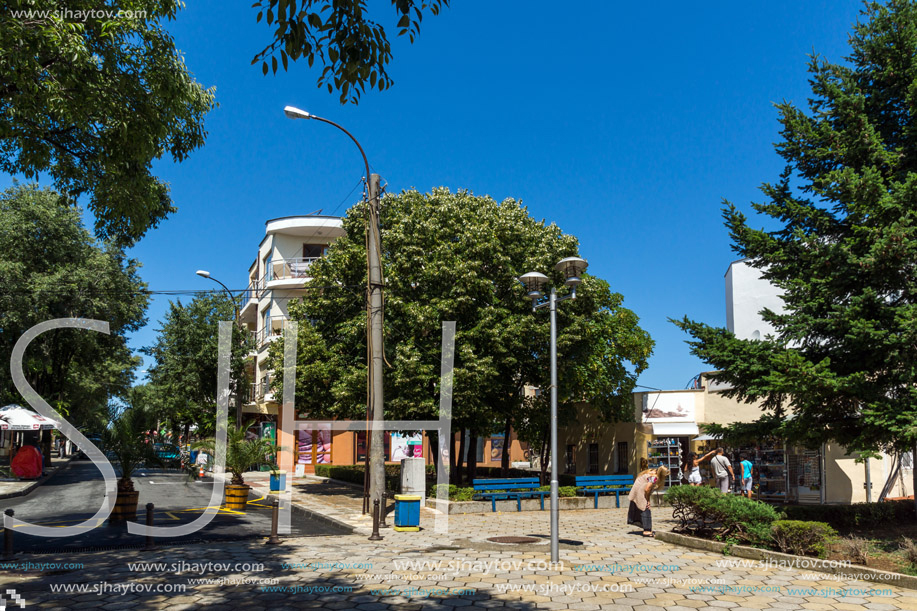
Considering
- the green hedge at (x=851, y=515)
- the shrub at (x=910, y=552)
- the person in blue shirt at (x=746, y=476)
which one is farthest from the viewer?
the person in blue shirt at (x=746, y=476)

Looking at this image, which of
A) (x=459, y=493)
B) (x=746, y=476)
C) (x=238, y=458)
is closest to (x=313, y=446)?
(x=238, y=458)

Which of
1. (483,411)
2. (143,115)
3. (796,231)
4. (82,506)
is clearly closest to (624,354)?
(483,411)

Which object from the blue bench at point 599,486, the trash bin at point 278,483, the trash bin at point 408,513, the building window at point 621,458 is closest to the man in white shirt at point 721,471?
the blue bench at point 599,486

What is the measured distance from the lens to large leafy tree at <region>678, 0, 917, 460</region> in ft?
39.0

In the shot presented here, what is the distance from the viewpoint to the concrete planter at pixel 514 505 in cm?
1836

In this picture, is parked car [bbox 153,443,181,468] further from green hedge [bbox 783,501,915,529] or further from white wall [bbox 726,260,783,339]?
white wall [bbox 726,260,783,339]

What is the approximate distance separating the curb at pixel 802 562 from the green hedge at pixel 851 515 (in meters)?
2.76

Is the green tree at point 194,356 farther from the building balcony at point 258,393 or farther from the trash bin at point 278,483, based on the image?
the trash bin at point 278,483

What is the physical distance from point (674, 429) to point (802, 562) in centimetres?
1286

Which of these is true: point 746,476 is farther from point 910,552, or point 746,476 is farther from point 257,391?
point 257,391

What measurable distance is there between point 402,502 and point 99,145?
29.5ft

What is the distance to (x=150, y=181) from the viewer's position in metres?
11.6

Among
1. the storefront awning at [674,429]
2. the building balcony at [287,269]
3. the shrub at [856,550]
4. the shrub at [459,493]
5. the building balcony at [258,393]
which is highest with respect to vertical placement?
the building balcony at [287,269]

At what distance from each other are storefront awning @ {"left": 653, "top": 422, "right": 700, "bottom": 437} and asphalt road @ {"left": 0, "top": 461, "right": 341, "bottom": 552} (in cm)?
1199
